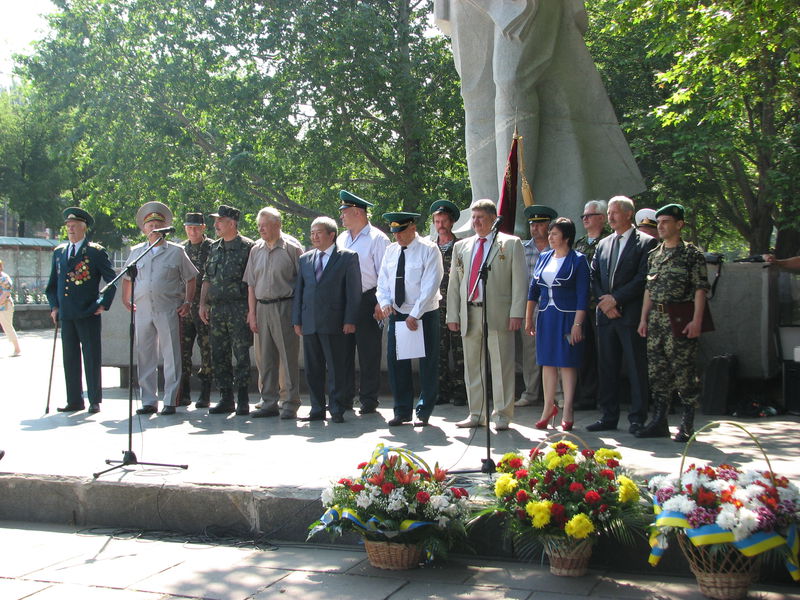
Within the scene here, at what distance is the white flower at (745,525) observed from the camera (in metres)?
3.90

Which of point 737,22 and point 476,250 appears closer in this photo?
point 476,250

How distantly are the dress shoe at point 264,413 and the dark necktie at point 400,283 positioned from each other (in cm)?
182

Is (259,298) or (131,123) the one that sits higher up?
(131,123)

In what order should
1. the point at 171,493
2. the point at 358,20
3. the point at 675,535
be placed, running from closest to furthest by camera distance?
the point at 675,535 < the point at 171,493 < the point at 358,20

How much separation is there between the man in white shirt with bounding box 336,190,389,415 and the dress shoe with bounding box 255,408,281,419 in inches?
32.4

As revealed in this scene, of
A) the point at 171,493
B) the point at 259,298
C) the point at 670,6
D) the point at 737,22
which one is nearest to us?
the point at 171,493

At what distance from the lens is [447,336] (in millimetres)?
9281

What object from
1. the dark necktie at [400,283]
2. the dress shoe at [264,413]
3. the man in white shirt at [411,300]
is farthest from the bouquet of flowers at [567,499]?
the dress shoe at [264,413]

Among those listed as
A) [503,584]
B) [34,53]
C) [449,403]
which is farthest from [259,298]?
[34,53]

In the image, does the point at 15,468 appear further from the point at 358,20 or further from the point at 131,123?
the point at 131,123

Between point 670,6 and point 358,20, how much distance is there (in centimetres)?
909

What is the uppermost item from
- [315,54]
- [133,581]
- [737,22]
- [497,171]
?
[315,54]

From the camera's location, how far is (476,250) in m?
7.88

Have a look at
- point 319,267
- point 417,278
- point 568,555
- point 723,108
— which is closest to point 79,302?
point 319,267
